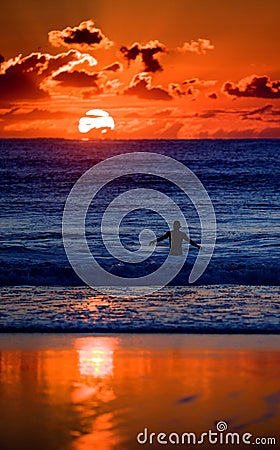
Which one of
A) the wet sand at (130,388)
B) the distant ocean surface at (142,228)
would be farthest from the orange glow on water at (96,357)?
the distant ocean surface at (142,228)

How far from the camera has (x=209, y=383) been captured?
359 inches

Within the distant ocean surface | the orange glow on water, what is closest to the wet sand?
the orange glow on water

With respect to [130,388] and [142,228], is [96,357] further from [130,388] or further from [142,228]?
[142,228]

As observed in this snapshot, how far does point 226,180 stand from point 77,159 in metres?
24.4

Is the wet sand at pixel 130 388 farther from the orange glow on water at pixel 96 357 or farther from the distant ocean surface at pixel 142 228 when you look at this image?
the distant ocean surface at pixel 142 228

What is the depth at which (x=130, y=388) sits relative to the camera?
893 centimetres

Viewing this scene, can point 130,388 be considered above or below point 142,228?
below

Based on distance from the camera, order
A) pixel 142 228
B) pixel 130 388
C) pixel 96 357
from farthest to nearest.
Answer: pixel 142 228
pixel 96 357
pixel 130 388

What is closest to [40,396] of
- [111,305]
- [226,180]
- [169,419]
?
[169,419]

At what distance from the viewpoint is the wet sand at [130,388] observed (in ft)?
25.3

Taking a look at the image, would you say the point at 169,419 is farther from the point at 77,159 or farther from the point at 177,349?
the point at 77,159

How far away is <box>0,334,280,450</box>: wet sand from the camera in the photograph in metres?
7.70

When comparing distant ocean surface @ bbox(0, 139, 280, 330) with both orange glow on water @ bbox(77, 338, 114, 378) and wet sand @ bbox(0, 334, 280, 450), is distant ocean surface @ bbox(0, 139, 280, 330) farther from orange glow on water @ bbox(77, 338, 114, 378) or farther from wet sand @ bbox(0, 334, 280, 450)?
wet sand @ bbox(0, 334, 280, 450)

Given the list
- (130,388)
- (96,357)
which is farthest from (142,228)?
(130,388)
